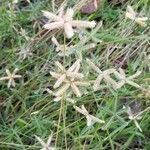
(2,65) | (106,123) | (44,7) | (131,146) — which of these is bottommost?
(131,146)

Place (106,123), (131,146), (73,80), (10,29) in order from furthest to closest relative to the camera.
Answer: (10,29) → (131,146) → (106,123) → (73,80)

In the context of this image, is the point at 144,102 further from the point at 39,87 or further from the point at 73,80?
the point at 73,80

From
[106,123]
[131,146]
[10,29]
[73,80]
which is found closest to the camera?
[73,80]

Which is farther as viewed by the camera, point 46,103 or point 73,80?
point 46,103

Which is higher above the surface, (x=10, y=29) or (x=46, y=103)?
(x=10, y=29)

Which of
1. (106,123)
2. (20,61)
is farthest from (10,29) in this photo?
(106,123)

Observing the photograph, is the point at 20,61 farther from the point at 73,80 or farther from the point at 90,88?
the point at 73,80

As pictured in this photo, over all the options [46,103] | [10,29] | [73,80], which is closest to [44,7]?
[10,29]
